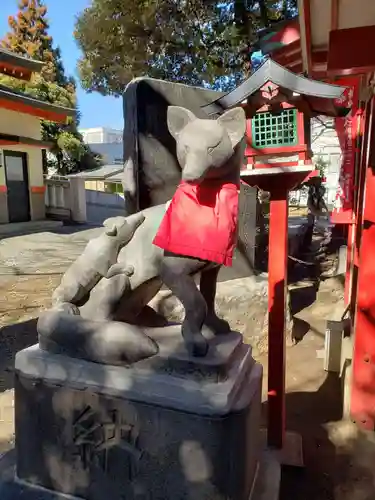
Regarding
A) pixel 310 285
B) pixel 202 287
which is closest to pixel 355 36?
pixel 202 287

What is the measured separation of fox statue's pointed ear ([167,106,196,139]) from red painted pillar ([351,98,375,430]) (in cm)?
208

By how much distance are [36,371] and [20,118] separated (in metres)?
11.7

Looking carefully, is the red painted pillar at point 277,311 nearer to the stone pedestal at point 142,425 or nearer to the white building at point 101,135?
the stone pedestal at point 142,425

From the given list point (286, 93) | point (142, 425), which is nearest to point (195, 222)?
point (142, 425)

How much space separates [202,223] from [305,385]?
125 inches

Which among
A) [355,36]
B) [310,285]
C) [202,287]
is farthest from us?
[310,285]

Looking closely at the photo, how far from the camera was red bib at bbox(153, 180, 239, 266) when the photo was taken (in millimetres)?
1742

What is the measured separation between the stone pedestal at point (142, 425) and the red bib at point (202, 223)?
46 centimetres

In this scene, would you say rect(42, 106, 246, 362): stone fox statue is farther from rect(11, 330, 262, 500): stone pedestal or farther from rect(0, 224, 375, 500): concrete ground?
rect(0, 224, 375, 500): concrete ground

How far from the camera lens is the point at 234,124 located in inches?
70.1

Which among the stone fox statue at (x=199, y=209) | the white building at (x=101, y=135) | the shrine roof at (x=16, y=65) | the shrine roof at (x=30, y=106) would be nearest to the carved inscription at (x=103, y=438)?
the stone fox statue at (x=199, y=209)

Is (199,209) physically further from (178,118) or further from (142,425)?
(142,425)

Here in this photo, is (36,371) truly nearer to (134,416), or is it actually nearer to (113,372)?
(113,372)

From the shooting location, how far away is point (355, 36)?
231 cm
